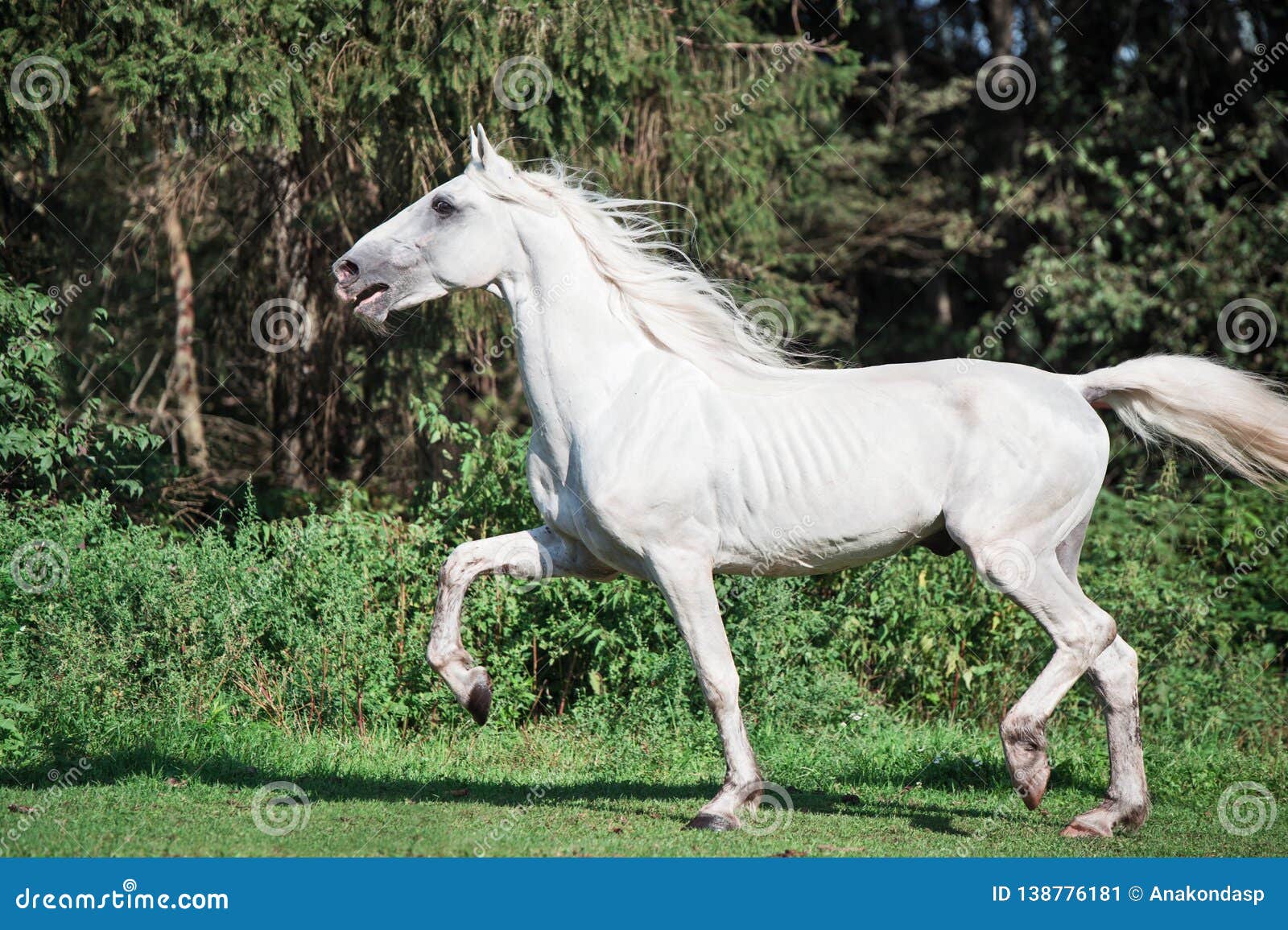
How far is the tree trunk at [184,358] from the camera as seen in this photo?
13.5 meters

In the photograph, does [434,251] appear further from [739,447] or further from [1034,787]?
[1034,787]

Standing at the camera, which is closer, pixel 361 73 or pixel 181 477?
pixel 361 73

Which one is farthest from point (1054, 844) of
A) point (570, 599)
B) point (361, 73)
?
point (361, 73)

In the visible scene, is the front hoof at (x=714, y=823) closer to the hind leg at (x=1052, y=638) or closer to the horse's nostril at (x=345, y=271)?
the hind leg at (x=1052, y=638)

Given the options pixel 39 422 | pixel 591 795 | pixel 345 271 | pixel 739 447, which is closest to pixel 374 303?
pixel 345 271

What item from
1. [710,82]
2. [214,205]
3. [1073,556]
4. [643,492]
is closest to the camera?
[643,492]

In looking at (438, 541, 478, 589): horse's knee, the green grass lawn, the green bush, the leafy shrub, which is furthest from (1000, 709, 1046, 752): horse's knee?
the leafy shrub

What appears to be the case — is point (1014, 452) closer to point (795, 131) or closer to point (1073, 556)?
point (1073, 556)

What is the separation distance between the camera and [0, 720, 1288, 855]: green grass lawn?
5156mm

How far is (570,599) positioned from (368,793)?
91.3 inches

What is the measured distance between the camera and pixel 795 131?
516 inches

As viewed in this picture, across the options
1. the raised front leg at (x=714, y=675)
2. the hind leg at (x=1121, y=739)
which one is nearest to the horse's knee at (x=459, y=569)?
the raised front leg at (x=714, y=675)

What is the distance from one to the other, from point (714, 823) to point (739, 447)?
1.55 metres

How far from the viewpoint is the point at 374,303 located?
554 centimetres
